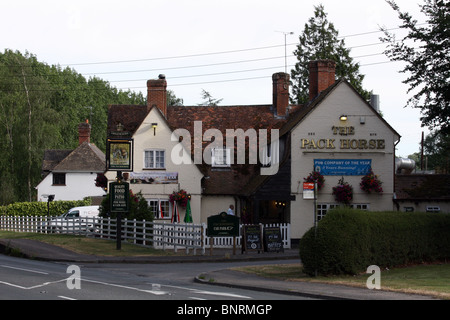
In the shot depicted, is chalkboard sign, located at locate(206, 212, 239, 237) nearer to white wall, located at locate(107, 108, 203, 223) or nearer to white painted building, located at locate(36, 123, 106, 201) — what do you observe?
white wall, located at locate(107, 108, 203, 223)

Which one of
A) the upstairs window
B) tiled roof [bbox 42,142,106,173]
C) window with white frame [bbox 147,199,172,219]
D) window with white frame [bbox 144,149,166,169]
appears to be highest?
tiled roof [bbox 42,142,106,173]

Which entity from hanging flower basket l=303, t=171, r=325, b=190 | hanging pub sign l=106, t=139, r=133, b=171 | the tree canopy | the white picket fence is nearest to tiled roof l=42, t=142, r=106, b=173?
the tree canopy

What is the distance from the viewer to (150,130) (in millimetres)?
41625

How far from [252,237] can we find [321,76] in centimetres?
1428

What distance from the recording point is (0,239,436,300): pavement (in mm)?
17812

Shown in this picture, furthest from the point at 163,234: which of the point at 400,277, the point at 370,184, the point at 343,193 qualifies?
the point at 400,277

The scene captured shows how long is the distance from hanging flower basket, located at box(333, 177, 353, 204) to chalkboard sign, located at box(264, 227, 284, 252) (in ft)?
18.5

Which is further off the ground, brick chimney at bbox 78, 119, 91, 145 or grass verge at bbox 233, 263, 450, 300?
brick chimney at bbox 78, 119, 91, 145

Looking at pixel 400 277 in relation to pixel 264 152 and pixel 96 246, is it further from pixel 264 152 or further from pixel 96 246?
pixel 264 152

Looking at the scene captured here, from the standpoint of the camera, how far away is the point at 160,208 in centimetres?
4078

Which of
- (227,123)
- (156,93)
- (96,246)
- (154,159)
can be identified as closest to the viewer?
(96,246)

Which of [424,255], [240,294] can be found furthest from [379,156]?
[240,294]

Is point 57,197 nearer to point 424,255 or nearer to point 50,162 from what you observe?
point 50,162

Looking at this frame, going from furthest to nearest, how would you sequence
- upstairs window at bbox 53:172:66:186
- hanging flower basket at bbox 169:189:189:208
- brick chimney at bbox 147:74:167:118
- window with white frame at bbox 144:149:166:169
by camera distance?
upstairs window at bbox 53:172:66:186 → brick chimney at bbox 147:74:167:118 → window with white frame at bbox 144:149:166:169 → hanging flower basket at bbox 169:189:189:208
